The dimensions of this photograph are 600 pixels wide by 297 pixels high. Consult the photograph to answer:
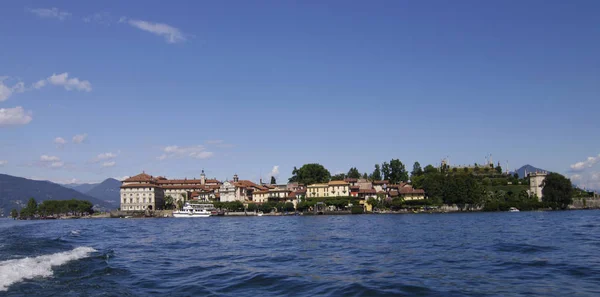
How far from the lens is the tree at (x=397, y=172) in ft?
470

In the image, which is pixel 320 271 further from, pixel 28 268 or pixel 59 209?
pixel 59 209

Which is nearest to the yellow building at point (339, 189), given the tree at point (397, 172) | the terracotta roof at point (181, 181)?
the tree at point (397, 172)

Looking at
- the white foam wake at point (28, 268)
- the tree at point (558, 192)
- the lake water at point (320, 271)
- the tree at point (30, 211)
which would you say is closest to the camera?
the lake water at point (320, 271)

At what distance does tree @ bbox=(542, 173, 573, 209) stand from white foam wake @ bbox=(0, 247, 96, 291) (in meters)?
116

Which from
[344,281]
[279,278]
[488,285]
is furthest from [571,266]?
[279,278]

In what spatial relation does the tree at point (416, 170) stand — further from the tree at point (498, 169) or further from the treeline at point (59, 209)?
the treeline at point (59, 209)

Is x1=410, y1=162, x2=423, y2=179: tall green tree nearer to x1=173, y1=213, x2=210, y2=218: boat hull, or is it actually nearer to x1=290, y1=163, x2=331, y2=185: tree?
x1=290, y1=163, x2=331, y2=185: tree

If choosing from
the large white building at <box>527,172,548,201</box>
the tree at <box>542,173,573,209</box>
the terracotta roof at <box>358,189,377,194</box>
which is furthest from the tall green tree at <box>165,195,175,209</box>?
the tree at <box>542,173,573,209</box>

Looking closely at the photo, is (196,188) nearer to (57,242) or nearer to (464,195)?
(464,195)

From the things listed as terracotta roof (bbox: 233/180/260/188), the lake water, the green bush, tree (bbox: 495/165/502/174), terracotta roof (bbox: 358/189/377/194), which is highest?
tree (bbox: 495/165/502/174)

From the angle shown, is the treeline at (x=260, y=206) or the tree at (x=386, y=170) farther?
the tree at (x=386, y=170)

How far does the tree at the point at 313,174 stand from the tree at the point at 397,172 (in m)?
19.3

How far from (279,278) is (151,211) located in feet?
387

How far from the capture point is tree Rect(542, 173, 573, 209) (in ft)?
375
